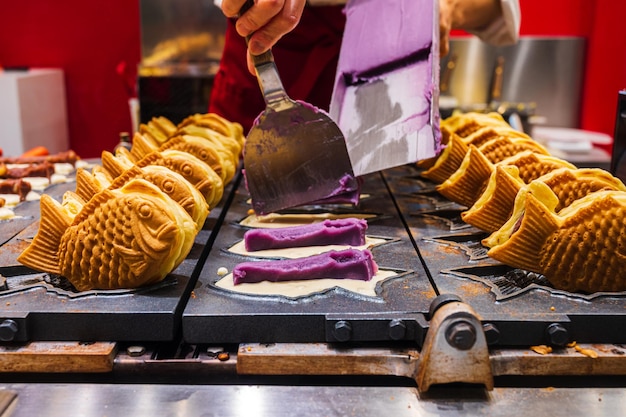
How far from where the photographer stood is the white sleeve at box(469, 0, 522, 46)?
2639 mm

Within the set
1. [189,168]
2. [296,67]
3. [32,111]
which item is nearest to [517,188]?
[189,168]

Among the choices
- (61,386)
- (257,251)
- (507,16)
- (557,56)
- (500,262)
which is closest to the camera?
(61,386)

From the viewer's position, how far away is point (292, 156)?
181 cm

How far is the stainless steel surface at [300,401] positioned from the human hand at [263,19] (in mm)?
843

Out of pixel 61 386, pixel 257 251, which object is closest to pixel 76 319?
pixel 61 386

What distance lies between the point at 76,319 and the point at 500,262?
96 cm

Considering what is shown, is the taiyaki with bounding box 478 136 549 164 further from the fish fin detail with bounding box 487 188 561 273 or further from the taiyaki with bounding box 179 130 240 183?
the taiyaki with bounding box 179 130 240 183

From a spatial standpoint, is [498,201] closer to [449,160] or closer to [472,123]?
[449,160]

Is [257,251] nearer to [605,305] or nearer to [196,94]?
[605,305]

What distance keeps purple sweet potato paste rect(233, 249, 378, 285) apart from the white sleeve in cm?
161

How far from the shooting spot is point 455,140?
2244 millimetres

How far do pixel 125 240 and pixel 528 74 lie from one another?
439 centimetres

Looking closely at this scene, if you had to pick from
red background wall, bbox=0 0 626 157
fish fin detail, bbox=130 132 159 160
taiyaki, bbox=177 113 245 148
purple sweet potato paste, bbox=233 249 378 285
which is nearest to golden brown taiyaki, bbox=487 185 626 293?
purple sweet potato paste, bbox=233 249 378 285

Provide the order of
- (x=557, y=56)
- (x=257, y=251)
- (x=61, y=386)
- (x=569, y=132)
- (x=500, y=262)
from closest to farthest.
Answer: (x=61, y=386), (x=500, y=262), (x=257, y=251), (x=569, y=132), (x=557, y=56)
